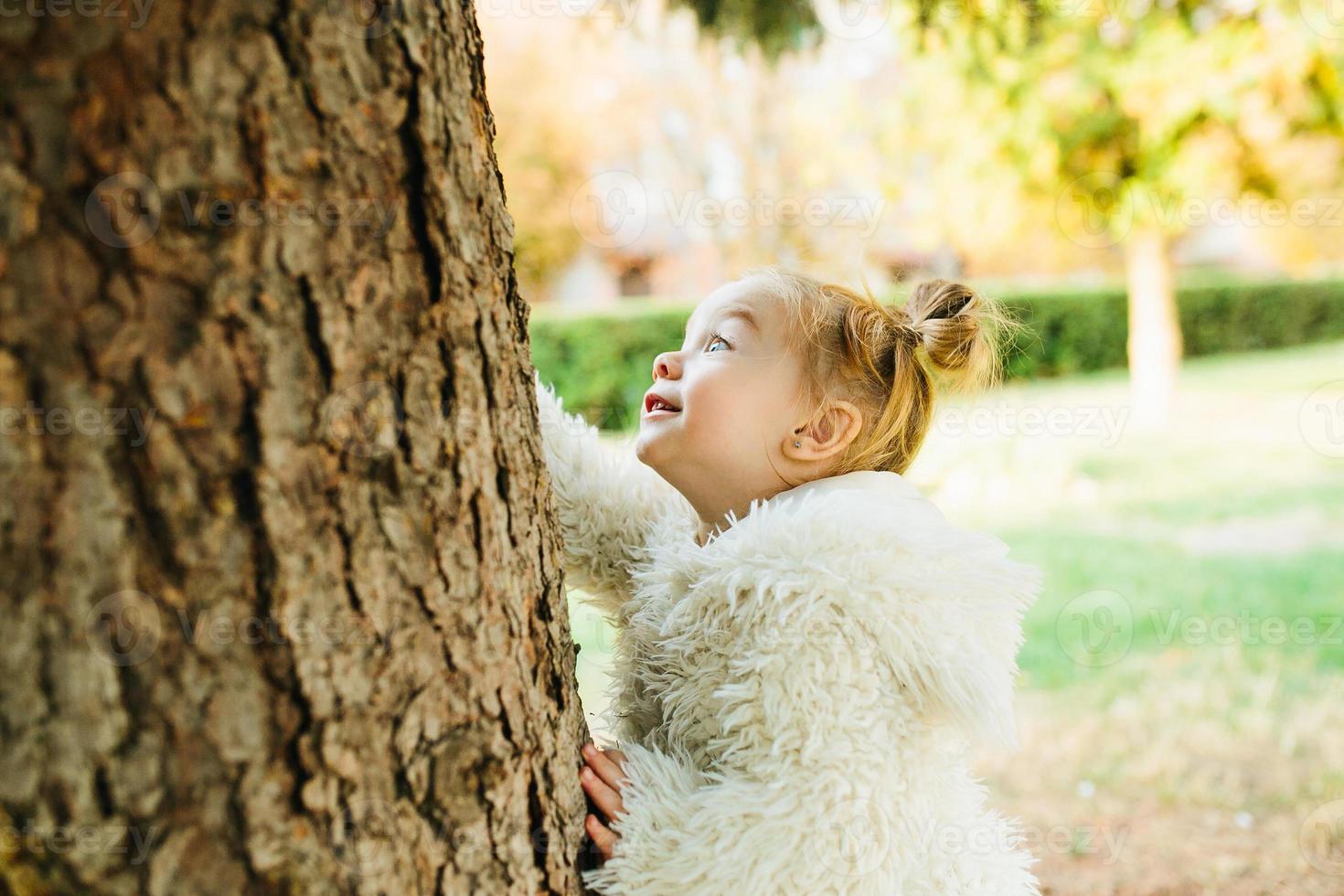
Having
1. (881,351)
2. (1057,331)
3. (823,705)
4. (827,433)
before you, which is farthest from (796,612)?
(1057,331)

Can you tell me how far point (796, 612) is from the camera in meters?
1.31

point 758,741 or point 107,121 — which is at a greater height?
point 107,121

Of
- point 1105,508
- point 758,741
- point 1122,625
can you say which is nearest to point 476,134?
point 758,741

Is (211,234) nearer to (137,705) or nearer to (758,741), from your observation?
(137,705)

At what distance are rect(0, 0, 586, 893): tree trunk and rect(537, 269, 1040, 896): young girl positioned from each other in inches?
12.0

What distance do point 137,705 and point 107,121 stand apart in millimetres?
512

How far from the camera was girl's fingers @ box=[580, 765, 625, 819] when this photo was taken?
131 cm

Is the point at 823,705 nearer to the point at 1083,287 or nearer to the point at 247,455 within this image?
the point at 247,455

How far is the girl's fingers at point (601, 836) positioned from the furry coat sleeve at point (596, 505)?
50cm

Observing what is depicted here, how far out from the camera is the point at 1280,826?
129 inches

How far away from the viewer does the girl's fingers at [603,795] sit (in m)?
1.31

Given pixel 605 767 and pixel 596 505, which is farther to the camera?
pixel 596 505

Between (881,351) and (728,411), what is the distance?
1.01ft

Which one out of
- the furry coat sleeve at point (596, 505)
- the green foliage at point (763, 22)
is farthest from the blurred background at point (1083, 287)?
the furry coat sleeve at point (596, 505)
